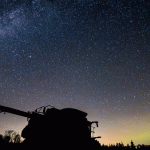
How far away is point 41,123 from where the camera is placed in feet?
31.9

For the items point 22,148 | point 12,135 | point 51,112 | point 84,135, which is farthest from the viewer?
point 12,135

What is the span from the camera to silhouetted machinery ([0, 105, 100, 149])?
916 centimetres

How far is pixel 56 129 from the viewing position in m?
9.66

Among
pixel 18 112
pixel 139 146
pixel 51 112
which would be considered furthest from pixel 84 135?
pixel 139 146

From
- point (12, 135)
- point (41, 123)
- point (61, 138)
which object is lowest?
point (12, 135)

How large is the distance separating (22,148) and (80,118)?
552 cm

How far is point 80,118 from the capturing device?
11.2m

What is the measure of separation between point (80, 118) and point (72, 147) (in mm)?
2605

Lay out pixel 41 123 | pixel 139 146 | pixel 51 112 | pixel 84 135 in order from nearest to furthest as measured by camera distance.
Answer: pixel 41 123, pixel 51 112, pixel 84 135, pixel 139 146

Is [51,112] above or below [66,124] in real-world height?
above

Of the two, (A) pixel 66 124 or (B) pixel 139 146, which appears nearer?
(A) pixel 66 124

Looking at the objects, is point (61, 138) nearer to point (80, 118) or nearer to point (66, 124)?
point (66, 124)

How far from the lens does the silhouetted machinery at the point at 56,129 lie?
360 inches

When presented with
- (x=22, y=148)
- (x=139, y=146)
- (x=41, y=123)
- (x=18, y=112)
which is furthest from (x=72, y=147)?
(x=139, y=146)
